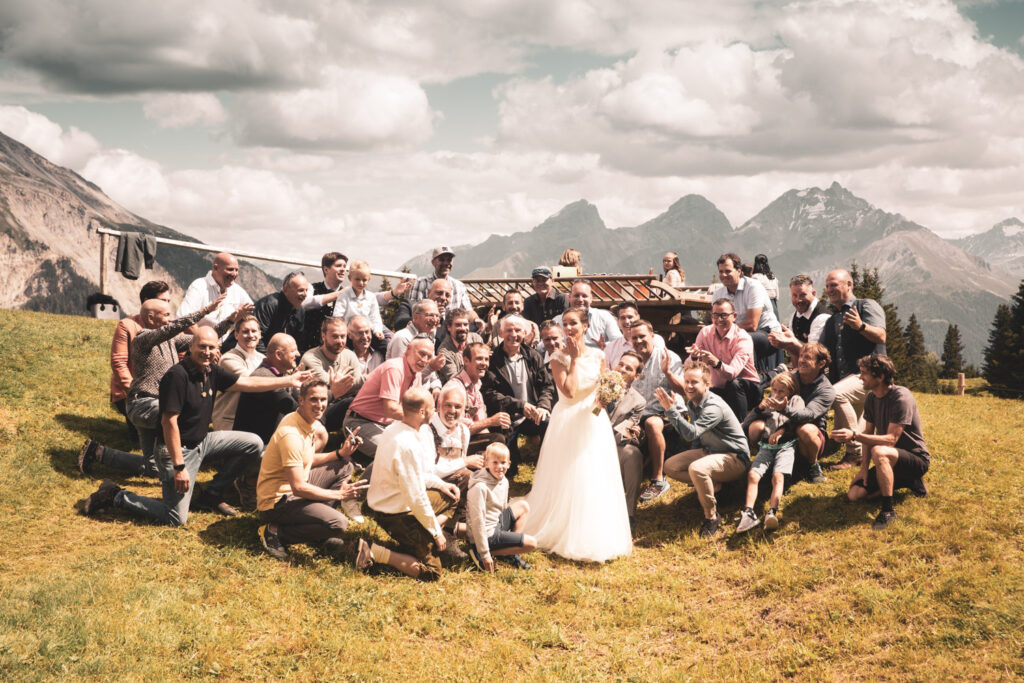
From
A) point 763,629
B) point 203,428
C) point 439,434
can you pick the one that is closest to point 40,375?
point 203,428

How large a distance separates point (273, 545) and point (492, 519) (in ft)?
8.38

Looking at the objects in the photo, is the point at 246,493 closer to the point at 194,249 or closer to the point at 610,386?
the point at 610,386

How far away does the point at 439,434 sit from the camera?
8.66 m

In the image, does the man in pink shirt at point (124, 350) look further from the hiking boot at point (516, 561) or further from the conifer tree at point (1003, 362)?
the conifer tree at point (1003, 362)

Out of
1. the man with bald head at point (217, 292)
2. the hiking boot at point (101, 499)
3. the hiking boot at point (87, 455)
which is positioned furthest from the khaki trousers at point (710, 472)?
the hiking boot at point (87, 455)

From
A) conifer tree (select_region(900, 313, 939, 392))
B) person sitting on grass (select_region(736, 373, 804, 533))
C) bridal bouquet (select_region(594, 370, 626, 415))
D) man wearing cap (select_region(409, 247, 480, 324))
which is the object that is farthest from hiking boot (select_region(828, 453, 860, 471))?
conifer tree (select_region(900, 313, 939, 392))

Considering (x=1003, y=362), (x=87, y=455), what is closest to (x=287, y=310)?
(x=87, y=455)

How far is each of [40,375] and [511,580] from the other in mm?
9771

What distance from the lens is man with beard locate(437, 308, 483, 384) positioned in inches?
388

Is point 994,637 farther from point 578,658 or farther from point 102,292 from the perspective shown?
point 102,292

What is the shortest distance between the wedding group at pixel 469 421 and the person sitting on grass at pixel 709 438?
27 mm

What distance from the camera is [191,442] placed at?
827cm

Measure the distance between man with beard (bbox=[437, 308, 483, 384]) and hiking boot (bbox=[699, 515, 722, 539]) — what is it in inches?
156

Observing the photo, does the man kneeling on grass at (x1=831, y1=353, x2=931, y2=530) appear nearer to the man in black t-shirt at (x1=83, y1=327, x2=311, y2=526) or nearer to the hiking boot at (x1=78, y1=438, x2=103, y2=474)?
the man in black t-shirt at (x1=83, y1=327, x2=311, y2=526)
